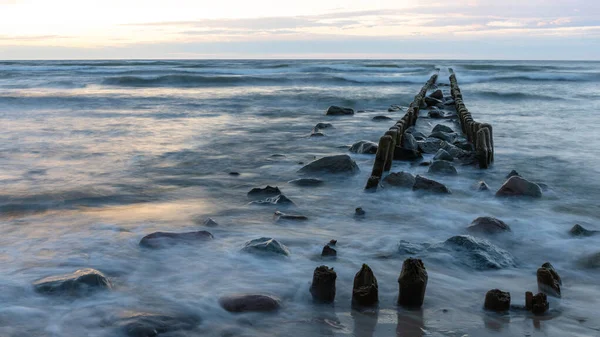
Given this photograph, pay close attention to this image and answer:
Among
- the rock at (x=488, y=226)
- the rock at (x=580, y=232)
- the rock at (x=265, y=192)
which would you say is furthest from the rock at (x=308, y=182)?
the rock at (x=580, y=232)

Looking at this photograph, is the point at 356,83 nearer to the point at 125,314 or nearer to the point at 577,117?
the point at 577,117

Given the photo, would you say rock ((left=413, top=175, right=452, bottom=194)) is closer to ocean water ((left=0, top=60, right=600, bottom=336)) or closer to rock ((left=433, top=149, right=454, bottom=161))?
ocean water ((left=0, top=60, right=600, bottom=336))

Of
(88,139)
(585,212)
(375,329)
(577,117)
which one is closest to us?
(375,329)

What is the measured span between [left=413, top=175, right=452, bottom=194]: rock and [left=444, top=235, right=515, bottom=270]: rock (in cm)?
170

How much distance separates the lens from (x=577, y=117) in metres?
13.9

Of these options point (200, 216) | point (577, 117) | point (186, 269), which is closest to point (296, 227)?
point (200, 216)

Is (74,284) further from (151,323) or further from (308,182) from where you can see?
(308,182)

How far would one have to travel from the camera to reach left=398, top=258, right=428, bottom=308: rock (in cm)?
290

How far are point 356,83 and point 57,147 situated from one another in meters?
24.0

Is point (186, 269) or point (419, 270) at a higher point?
point (419, 270)

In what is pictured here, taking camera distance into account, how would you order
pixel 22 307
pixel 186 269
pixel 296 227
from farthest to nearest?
pixel 296 227 < pixel 186 269 < pixel 22 307

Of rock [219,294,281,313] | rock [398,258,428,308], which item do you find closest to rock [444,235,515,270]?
rock [398,258,428,308]

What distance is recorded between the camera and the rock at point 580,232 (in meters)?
4.43

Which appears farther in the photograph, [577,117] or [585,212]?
[577,117]
